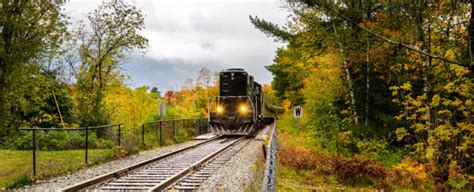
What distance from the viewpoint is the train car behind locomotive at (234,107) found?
24031 mm

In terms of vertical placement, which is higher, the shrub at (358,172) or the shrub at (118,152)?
the shrub at (118,152)

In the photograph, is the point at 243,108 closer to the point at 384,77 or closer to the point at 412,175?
the point at 384,77

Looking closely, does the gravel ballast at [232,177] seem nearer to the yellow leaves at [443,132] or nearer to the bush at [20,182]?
the bush at [20,182]

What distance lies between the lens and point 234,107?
971 inches

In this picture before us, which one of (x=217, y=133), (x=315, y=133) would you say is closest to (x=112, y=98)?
(x=217, y=133)

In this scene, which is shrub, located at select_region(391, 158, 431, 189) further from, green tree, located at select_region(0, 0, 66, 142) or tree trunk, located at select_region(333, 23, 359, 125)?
green tree, located at select_region(0, 0, 66, 142)

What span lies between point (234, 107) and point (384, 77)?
1043 centimetres

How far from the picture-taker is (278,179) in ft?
34.0

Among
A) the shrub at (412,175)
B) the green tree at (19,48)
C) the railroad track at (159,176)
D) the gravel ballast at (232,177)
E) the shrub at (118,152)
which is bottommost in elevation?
the shrub at (412,175)

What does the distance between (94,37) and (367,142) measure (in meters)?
15.9

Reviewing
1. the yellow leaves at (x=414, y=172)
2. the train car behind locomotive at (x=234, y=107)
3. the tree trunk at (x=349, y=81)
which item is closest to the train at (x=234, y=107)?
the train car behind locomotive at (x=234, y=107)

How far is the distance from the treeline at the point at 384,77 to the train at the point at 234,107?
4.10 meters

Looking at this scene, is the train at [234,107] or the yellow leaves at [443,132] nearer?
the yellow leaves at [443,132]

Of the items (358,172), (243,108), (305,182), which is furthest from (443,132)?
(243,108)
